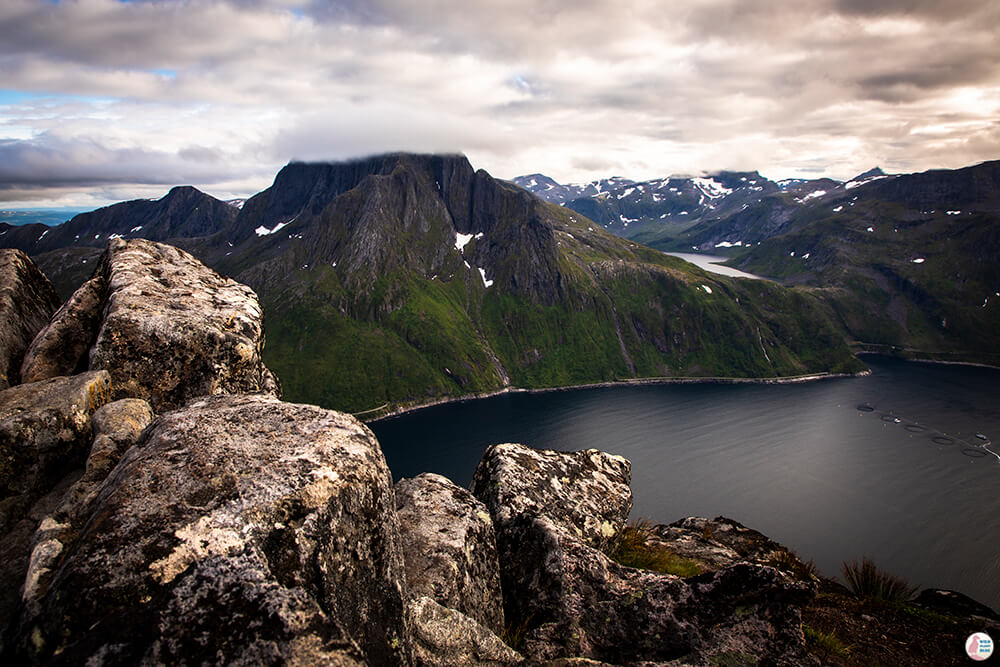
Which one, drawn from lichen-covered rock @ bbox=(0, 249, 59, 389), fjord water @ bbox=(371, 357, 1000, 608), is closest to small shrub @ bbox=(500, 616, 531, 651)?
lichen-covered rock @ bbox=(0, 249, 59, 389)

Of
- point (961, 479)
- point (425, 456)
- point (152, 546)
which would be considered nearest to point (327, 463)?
point (152, 546)

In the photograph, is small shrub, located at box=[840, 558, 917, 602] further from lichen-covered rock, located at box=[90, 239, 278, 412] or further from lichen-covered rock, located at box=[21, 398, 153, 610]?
lichen-covered rock, located at box=[90, 239, 278, 412]

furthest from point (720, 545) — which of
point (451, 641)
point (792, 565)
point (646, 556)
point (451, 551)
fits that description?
point (451, 641)

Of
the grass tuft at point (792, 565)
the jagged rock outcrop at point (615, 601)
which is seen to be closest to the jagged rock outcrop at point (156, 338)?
the jagged rock outcrop at point (615, 601)

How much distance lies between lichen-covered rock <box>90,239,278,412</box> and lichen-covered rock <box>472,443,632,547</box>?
840 centimetres

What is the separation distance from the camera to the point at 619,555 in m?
14.8

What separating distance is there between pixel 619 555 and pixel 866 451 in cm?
18282

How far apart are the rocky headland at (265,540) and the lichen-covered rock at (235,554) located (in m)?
0.03

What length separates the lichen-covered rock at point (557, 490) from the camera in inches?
529

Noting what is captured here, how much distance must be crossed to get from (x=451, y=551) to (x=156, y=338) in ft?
34.3

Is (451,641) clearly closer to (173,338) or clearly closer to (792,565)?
(173,338)

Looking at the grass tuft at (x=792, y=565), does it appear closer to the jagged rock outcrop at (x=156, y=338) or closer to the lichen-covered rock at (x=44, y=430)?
the jagged rock outcrop at (x=156, y=338)

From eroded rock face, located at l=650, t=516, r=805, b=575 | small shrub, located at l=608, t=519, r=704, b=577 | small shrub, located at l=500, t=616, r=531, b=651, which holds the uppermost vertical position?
small shrub, located at l=500, t=616, r=531, b=651

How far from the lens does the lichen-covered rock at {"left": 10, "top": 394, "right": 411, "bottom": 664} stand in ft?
17.2
